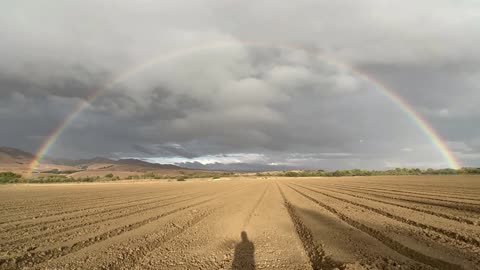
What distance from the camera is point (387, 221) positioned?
14.2m

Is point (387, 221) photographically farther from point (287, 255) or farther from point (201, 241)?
point (201, 241)

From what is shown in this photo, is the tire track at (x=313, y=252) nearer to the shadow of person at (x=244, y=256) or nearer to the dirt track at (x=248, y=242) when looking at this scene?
the dirt track at (x=248, y=242)

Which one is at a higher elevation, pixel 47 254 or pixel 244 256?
pixel 47 254

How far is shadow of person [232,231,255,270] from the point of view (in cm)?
796

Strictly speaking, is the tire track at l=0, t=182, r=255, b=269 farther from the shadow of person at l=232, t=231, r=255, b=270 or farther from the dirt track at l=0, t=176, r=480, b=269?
the shadow of person at l=232, t=231, r=255, b=270

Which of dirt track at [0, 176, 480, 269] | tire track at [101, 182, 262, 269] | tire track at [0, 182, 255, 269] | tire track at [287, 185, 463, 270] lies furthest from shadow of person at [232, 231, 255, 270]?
tire track at [0, 182, 255, 269]

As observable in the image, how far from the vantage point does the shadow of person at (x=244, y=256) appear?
796cm

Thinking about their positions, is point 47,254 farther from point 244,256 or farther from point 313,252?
point 313,252

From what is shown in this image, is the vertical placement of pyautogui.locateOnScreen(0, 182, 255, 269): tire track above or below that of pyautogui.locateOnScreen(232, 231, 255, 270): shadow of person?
above

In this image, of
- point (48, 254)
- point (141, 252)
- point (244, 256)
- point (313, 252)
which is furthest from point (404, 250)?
point (48, 254)

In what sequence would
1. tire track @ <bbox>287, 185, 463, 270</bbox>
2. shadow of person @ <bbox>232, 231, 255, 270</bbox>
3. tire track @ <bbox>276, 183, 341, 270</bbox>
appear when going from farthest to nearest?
shadow of person @ <bbox>232, 231, 255, 270</bbox> → tire track @ <bbox>276, 183, 341, 270</bbox> → tire track @ <bbox>287, 185, 463, 270</bbox>

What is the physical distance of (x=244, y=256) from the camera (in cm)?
895

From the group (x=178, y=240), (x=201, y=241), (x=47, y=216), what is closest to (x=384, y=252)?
(x=201, y=241)

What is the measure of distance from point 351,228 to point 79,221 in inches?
490
